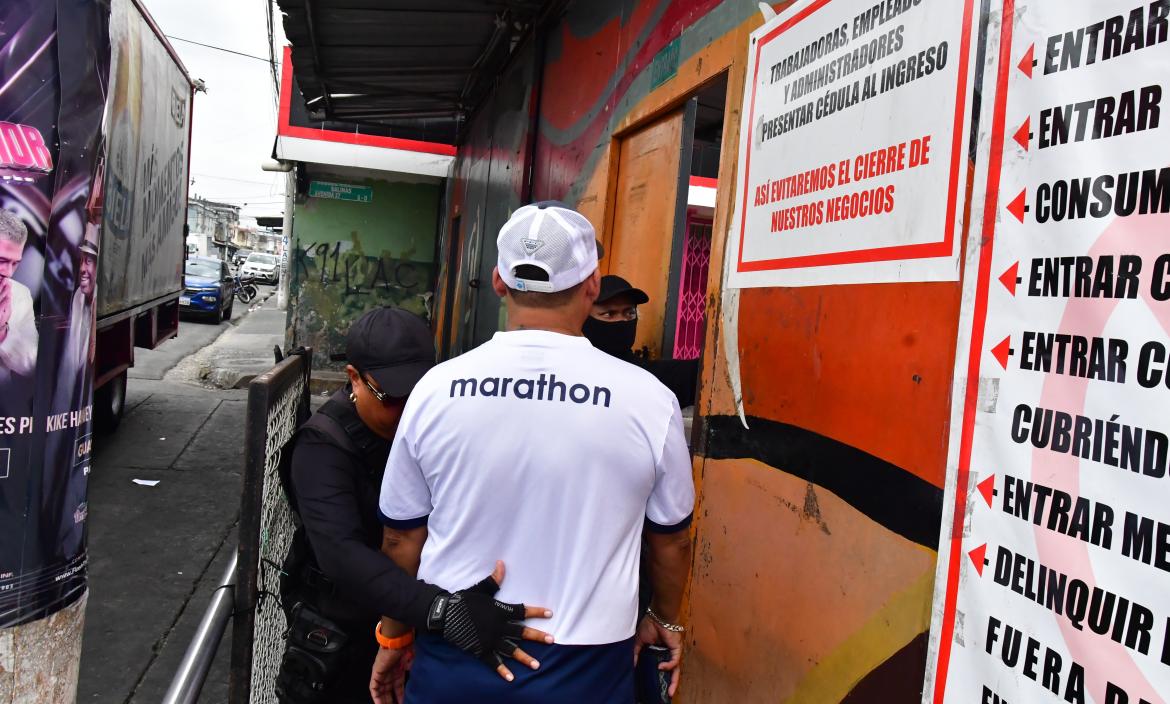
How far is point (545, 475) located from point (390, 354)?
33.0 inches

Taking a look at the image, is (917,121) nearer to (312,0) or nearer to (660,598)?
(660,598)

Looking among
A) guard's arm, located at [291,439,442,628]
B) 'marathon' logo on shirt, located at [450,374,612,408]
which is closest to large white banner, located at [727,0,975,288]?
'marathon' logo on shirt, located at [450,374,612,408]

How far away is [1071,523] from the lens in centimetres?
126

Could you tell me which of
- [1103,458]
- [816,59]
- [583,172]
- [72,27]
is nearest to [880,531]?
[1103,458]

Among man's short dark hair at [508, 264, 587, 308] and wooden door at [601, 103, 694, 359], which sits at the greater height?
wooden door at [601, 103, 694, 359]

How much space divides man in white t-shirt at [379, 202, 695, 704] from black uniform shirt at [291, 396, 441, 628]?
0.49ft

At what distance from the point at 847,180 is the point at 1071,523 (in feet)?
3.29

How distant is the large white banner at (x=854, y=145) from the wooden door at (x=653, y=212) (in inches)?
32.0

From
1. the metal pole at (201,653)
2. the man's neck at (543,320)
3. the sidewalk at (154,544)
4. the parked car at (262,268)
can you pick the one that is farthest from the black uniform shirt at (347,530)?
the parked car at (262,268)

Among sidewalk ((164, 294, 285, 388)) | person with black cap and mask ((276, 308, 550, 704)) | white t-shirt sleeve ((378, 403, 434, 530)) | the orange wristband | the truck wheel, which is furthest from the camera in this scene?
sidewalk ((164, 294, 285, 388))

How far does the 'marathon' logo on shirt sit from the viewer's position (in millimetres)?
1585

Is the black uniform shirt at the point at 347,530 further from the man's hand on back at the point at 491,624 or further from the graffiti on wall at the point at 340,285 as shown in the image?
the graffiti on wall at the point at 340,285

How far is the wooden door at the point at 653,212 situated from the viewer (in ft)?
11.1

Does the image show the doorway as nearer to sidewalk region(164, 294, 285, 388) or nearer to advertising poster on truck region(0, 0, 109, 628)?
advertising poster on truck region(0, 0, 109, 628)
